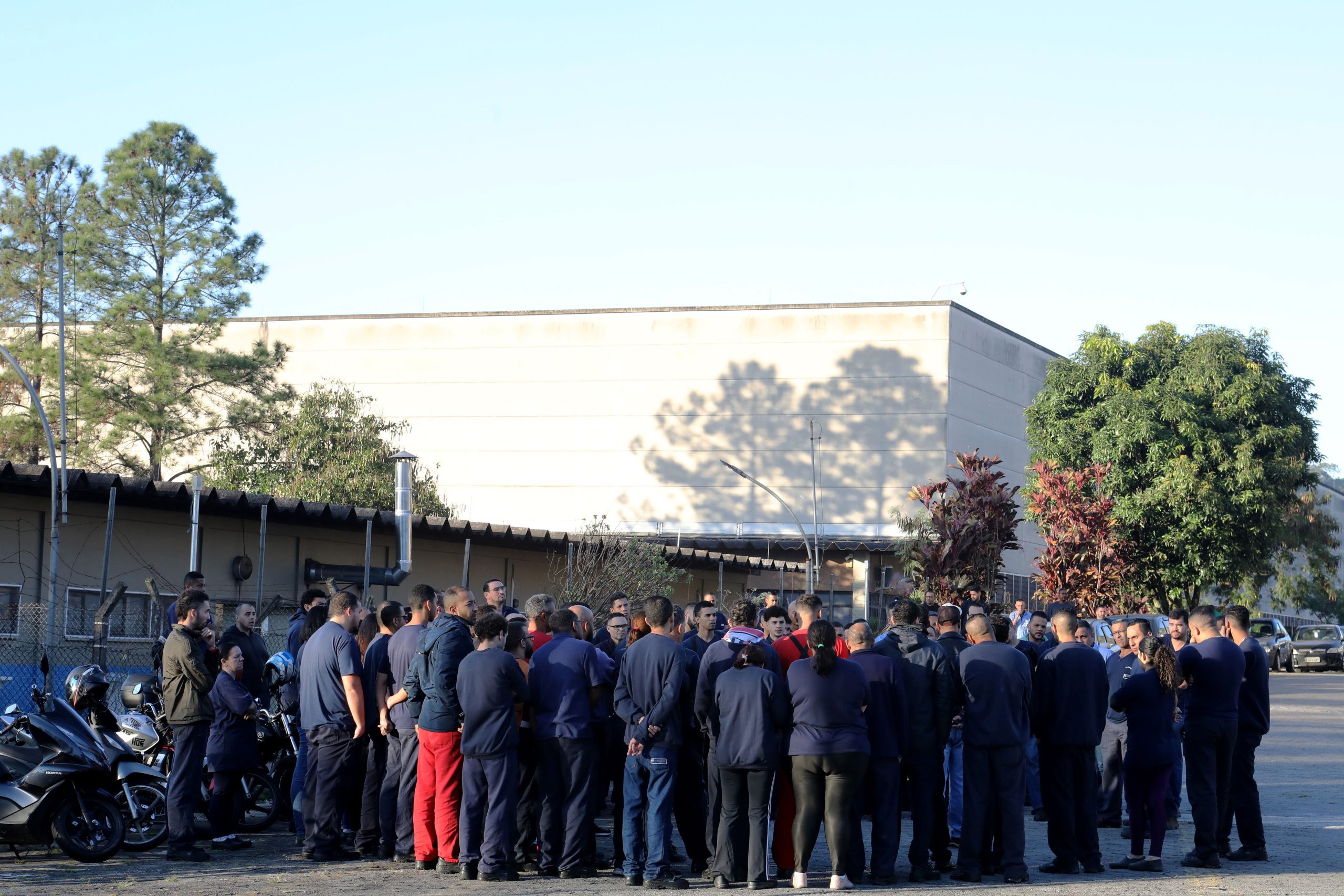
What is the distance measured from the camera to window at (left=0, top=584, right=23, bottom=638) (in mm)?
21172

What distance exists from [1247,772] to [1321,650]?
38.3m

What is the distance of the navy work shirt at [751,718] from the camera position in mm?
9383

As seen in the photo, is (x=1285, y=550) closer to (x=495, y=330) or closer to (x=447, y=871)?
(x=495, y=330)

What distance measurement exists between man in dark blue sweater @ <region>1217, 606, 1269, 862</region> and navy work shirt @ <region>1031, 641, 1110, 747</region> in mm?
1138

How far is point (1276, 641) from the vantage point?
45.8m

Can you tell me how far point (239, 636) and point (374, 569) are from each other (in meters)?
14.7

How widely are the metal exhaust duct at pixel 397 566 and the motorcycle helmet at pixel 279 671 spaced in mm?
12676

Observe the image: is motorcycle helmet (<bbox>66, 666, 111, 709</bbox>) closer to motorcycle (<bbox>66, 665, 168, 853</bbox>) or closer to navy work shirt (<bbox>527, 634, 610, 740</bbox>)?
motorcycle (<bbox>66, 665, 168, 853</bbox>)

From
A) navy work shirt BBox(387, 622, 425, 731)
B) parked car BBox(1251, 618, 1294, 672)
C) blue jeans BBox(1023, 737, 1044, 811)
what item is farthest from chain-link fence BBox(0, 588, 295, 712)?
parked car BBox(1251, 618, 1294, 672)

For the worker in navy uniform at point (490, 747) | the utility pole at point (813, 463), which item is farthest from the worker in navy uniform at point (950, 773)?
the utility pole at point (813, 463)

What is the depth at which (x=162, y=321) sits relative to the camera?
42812mm

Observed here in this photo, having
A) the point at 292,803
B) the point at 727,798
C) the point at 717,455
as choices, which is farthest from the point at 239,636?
the point at 717,455

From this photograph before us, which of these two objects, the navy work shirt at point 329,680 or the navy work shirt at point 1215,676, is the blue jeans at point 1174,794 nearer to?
the navy work shirt at point 1215,676

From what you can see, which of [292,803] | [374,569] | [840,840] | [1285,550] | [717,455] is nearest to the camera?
[840,840]
